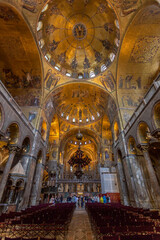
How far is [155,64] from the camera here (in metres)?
13.7

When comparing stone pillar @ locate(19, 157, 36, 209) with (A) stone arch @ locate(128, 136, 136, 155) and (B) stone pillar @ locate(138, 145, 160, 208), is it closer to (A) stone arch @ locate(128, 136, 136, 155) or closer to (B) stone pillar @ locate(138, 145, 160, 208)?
(A) stone arch @ locate(128, 136, 136, 155)

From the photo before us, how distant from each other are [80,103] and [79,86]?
4421 mm

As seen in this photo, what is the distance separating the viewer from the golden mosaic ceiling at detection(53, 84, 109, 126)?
1767 centimetres

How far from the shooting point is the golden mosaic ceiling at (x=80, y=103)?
58.0ft

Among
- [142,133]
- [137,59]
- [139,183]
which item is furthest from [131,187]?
[137,59]

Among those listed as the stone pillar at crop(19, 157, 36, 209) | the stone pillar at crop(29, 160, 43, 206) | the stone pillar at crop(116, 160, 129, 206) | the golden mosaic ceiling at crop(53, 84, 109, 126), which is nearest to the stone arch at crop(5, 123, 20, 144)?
the stone pillar at crop(19, 157, 36, 209)

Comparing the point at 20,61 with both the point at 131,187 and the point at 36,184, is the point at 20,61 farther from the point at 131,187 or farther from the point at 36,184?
the point at 131,187

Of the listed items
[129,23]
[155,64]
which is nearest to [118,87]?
[155,64]

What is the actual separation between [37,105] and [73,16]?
42.4 ft

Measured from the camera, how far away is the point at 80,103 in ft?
71.5

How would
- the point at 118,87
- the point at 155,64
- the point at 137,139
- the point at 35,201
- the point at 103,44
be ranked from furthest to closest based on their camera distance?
the point at 103,44
the point at 118,87
the point at 155,64
the point at 35,201
the point at 137,139

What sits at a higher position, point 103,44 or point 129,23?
point 103,44

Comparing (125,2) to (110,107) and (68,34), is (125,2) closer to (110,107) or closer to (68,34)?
(68,34)

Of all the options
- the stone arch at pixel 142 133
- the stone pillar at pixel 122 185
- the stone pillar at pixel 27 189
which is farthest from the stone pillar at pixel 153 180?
the stone pillar at pixel 27 189
